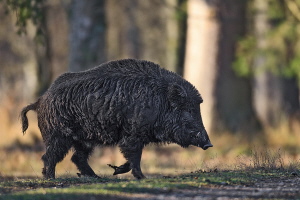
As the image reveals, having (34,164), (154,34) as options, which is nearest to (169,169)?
(34,164)

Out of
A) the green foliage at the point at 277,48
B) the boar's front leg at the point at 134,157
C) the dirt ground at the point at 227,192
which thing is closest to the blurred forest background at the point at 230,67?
the green foliage at the point at 277,48

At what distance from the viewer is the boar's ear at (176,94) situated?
1063 centimetres

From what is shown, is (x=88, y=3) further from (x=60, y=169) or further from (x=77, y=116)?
(x=77, y=116)

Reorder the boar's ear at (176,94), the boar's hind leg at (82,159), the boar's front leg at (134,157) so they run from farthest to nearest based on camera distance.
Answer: the boar's hind leg at (82,159)
the boar's ear at (176,94)
the boar's front leg at (134,157)

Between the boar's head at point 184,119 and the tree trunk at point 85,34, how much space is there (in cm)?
927

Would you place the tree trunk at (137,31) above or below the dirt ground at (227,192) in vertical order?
above

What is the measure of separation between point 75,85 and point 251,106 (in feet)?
39.1

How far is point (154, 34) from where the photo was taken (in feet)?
146

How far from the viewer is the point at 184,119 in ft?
35.2

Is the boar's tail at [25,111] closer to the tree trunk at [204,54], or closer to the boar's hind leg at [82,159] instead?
the boar's hind leg at [82,159]

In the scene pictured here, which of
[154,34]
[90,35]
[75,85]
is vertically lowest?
[75,85]

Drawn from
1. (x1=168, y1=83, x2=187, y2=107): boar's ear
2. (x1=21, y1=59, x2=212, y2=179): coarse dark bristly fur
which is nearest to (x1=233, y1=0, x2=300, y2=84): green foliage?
(x1=21, y1=59, x2=212, y2=179): coarse dark bristly fur

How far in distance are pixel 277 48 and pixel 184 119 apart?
33.6ft

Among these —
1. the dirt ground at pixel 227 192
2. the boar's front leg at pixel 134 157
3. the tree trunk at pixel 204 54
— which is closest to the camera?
the dirt ground at pixel 227 192
